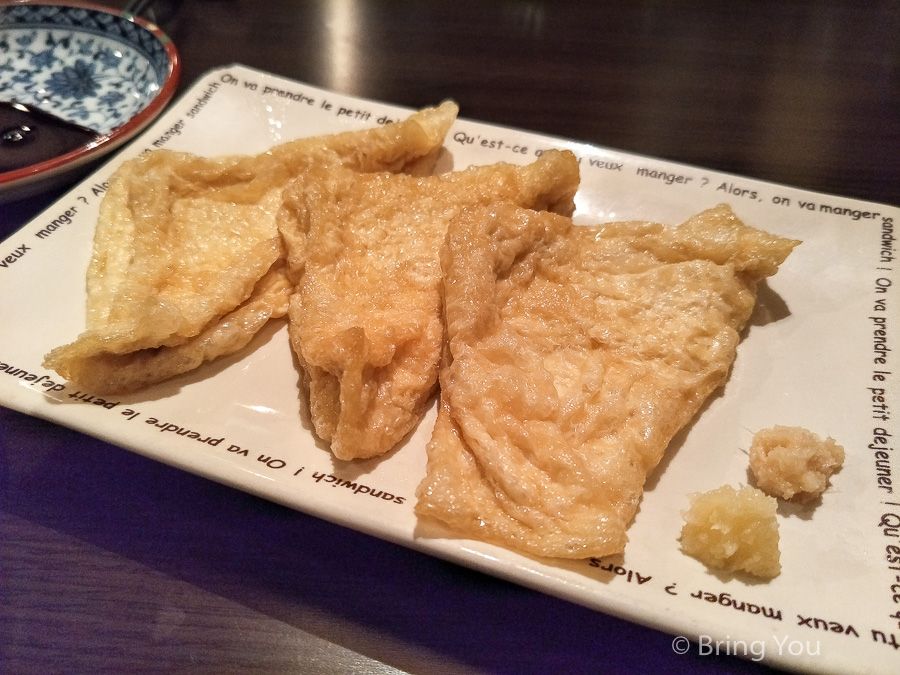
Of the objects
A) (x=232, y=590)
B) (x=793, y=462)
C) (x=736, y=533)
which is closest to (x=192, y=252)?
(x=232, y=590)

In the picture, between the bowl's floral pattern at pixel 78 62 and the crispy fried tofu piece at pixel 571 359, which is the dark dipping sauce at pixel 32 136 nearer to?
the bowl's floral pattern at pixel 78 62

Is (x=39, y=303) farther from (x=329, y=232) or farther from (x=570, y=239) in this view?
(x=570, y=239)

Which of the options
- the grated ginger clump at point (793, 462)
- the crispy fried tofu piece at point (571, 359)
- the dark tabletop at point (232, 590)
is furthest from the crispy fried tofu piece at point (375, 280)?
the grated ginger clump at point (793, 462)

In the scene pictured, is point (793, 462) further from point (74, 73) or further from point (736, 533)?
point (74, 73)

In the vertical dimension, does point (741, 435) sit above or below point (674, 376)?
below

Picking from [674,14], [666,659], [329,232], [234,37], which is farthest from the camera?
[674,14]

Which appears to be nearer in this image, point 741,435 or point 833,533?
point 833,533

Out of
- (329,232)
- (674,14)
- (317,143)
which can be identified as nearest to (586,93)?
(674,14)
